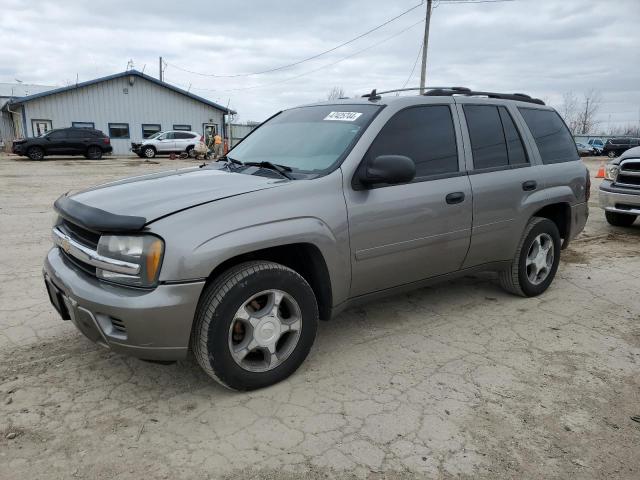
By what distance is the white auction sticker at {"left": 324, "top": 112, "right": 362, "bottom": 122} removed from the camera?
358 cm

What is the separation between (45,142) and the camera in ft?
80.8

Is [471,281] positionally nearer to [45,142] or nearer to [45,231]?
[45,231]

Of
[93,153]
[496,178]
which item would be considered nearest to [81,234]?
[496,178]

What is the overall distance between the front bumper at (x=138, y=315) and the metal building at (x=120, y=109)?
3152 centimetres

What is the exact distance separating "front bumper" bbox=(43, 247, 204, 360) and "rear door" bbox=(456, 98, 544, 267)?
93.0 inches

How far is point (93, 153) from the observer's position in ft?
85.3

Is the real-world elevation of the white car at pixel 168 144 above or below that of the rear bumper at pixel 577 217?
above

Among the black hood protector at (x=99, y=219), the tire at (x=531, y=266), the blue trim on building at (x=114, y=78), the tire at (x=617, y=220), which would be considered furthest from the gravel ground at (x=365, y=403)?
the blue trim on building at (x=114, y=78)

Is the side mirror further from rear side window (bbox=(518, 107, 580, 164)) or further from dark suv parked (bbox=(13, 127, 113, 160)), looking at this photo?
dark suv parked (bbox=(13, 127, 113, 160))

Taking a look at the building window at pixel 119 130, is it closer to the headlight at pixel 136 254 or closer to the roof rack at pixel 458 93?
the roof rack at pixel 458 93

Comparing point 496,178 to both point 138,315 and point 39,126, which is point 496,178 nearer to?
point 138,315

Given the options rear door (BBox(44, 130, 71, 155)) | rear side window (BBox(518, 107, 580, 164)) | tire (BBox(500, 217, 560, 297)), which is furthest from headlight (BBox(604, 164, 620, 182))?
rear door (BBox(44, 130, 71, 155))

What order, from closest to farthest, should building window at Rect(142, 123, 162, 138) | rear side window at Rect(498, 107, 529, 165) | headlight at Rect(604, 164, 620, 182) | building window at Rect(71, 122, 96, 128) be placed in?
rear side window at Rect(498, 107, 529, 165)
headlight at Rect(604, 164, 620, 182)
building window at Rect(71, 122, 96, 128)
building window at Rect(142, 123, 162, 138)

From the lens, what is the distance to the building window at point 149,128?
32500 millimetres
